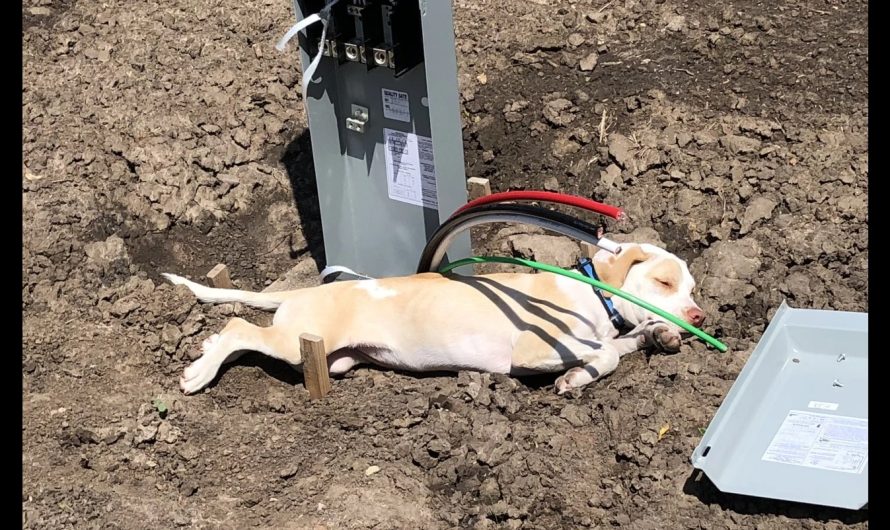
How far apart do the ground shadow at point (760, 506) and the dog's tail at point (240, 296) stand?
2.25 metres

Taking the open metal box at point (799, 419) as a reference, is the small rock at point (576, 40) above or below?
above

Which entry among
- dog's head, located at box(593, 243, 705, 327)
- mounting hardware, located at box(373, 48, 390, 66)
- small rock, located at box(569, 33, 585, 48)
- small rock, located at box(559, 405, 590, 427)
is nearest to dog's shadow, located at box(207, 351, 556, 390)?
small rock, located at box(559, 405, 590, 427)

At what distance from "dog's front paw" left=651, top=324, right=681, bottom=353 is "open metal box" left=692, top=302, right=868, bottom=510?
1.31ft

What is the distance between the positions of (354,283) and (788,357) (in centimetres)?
206

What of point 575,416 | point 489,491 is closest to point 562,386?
point 575,416

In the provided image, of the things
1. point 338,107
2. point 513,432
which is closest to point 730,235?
point 513,432

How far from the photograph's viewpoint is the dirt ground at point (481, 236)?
13.9ft

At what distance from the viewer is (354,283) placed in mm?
5145

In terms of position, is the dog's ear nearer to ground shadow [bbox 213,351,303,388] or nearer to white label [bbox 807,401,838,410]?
white label [bbox 807,401,838,410]

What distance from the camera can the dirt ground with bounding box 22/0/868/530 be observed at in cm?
423

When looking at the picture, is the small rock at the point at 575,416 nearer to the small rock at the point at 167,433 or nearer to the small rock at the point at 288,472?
the small rock at the point at 288,472

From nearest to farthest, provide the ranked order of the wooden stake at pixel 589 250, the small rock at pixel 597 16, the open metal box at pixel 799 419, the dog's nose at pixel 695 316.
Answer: the open metal box at pixel 799 419 → the dog's nose at pixel 695 316 → the wooden stake at pixel 589 250 → the small rock at pixel 597 16

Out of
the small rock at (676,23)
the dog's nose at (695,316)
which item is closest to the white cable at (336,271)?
the dog's nose at (695,316)

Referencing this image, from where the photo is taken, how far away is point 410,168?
17.1 ft
